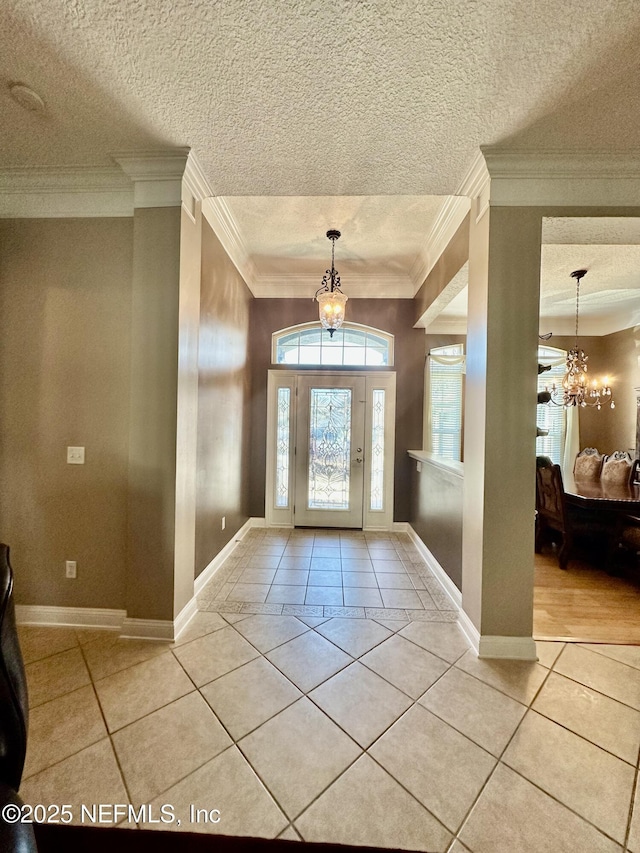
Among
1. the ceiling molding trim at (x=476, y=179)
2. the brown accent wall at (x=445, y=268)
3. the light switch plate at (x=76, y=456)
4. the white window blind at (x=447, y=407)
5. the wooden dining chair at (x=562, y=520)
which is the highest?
the ceiling molding trim at (x=476, y=179)

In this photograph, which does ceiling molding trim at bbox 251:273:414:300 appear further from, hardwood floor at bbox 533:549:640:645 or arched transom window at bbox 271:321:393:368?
hardwood floor at bbox 533:549:640:645

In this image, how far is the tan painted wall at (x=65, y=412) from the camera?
2.20 m

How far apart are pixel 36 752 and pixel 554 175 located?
3799 millimetres

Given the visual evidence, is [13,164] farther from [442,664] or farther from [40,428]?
[442,664]

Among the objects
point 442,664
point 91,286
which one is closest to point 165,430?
point 91,286

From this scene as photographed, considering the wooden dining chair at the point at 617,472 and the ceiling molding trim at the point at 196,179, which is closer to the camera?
the ceiling molding trim at the point at 196,179

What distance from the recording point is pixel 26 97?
166 centimetres

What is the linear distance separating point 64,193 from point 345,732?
3443 mm

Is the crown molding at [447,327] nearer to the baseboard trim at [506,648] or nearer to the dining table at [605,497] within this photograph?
the dining table at [605,497]

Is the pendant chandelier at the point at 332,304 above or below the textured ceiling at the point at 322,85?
below

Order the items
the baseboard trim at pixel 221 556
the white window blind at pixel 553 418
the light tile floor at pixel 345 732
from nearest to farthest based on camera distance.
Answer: the light tile floor at pixel 345 732, the baseboard trim at pixel 221 556, the white window blind at pixel 553 418

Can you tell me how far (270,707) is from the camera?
1.57 meters

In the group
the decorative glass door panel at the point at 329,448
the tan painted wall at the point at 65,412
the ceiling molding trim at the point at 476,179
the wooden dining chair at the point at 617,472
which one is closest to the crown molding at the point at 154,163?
the tan painted wall at the point at 65,412

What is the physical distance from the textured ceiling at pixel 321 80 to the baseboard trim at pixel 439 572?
283cm
